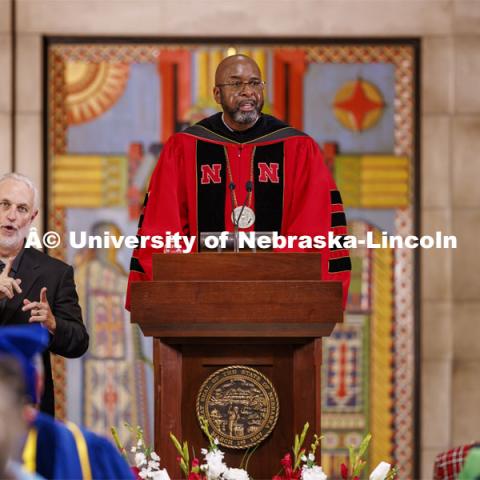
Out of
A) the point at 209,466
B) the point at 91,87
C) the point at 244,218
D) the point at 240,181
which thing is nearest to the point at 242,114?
the point at 240,181

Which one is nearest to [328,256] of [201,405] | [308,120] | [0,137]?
[201,405]

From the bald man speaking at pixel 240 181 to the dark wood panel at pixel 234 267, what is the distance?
0.81m

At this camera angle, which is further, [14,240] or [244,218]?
[244,218]

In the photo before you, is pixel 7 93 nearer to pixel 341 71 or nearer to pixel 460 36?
pixel 341 71

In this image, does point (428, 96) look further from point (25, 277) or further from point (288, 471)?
point (288, 471)

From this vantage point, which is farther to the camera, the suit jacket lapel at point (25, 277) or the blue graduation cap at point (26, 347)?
the suit jacket lapel at point (25, 277)

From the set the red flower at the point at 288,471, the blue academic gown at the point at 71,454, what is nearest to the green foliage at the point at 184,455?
the red flower at the point at 288,471

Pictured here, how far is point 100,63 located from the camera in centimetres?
810

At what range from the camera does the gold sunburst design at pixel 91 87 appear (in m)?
8.10

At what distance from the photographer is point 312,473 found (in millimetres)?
3949

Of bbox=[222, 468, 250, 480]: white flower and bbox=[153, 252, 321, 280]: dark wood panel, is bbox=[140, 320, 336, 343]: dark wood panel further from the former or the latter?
bbox=[222, 468, 250, 480]: white flower

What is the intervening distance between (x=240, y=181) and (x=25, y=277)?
3.99ft

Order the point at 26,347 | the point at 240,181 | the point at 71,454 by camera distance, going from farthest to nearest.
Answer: the point at 240,181, the point at 71,454, the point at 26,347

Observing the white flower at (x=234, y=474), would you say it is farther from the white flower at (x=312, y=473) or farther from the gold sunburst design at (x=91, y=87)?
the gold sunburst design at (x=91, y=87)
